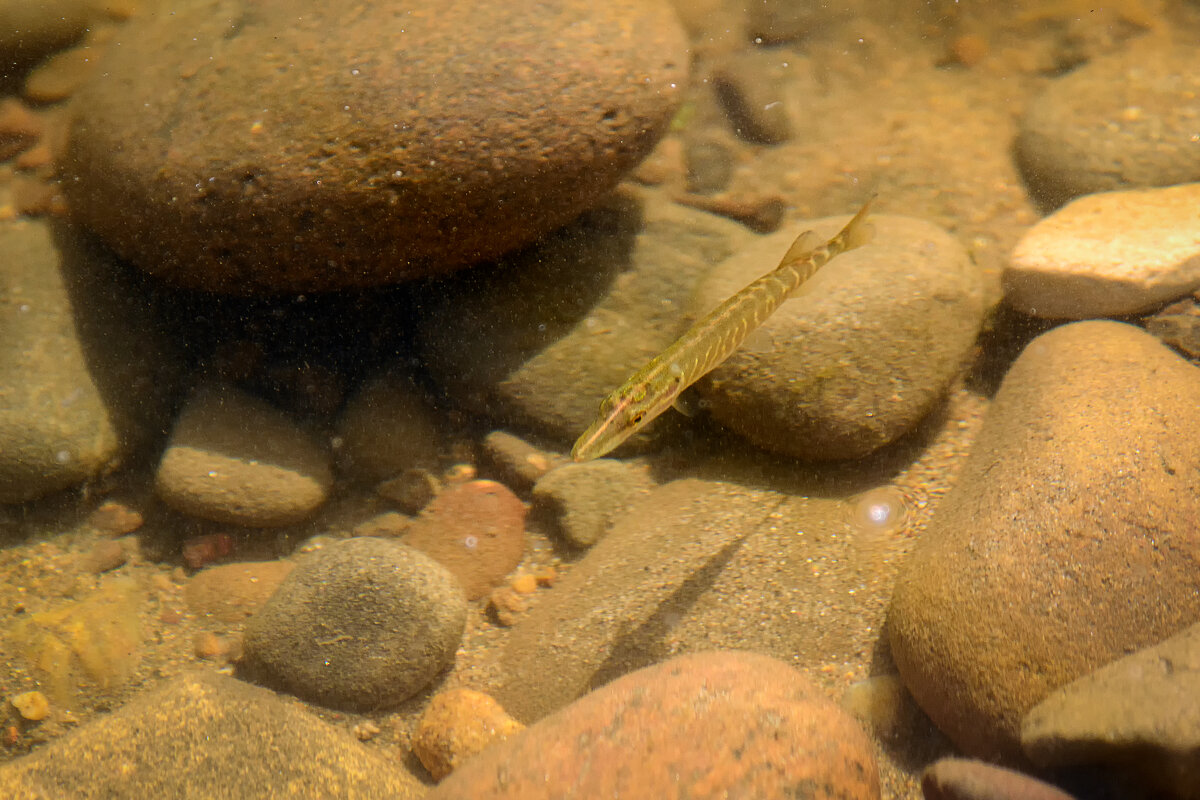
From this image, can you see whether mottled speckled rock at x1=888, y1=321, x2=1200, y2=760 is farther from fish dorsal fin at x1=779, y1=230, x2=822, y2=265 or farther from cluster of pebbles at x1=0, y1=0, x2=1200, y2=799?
fish dorsal fin at x1=779, y1=230, x2=822, y2=265

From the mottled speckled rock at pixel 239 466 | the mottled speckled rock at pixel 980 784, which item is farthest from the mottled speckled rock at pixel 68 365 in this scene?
the mottled speckled rock at pixel 980 784

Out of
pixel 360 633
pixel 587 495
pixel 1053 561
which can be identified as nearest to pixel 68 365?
pixel 360 633

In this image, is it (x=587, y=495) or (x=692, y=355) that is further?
(x=587, y=495)

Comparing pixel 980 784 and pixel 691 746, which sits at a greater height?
pixel 691 746

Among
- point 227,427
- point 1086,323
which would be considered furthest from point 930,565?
point 227,427

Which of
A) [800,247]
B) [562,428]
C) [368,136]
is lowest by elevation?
[562,428]

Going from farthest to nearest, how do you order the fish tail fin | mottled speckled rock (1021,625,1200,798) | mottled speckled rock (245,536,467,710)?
1. the fish tail fin
2. mottled speckled rock (245,536,467,710)
3. mottled speckled rock (1021,625,1200,798)

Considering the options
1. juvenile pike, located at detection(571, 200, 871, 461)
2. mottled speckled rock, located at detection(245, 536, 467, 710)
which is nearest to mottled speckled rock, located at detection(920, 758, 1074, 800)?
juvenile pike, located at detection(571, 200, 871, 461)

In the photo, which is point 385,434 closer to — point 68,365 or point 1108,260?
point 68,365
